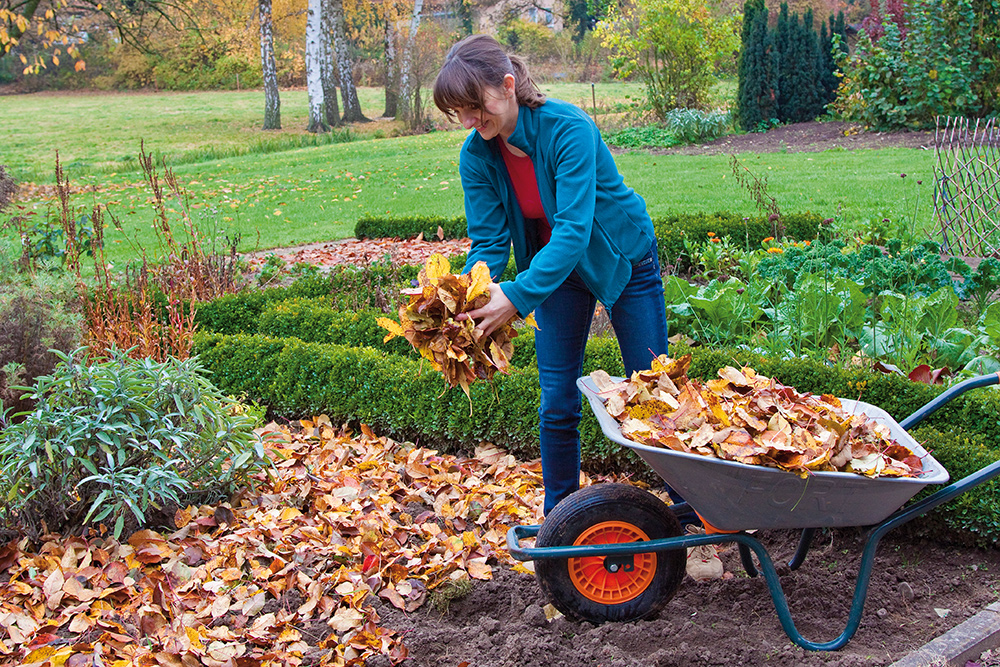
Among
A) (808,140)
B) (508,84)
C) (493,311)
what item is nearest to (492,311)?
(493,311)

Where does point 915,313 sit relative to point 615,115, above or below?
below

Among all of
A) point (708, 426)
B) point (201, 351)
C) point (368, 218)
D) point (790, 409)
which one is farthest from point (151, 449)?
point (368, 218)

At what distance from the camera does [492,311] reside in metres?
2.14

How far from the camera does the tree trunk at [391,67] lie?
21730mm

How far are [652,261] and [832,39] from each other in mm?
16339

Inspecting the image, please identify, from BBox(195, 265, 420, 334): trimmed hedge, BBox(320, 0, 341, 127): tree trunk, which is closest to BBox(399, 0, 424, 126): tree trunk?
BBox(320, 0, 341, 127): tree trunk

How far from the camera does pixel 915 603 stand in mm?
2482

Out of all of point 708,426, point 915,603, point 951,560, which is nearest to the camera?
point 708,426

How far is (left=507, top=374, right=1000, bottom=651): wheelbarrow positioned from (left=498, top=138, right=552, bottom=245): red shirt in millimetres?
547

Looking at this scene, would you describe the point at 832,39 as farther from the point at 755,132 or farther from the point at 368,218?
the point at 368,218

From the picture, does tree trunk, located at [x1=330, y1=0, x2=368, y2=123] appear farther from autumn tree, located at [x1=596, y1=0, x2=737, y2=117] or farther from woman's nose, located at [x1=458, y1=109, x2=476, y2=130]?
woman's nose, located at [x1=458, y1=109, x2=476, y2=130]

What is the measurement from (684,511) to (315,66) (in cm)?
1947

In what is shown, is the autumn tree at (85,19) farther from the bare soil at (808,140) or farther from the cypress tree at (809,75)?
the cypress tree at (809,75)

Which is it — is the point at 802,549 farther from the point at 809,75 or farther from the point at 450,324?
the point at 809,75
